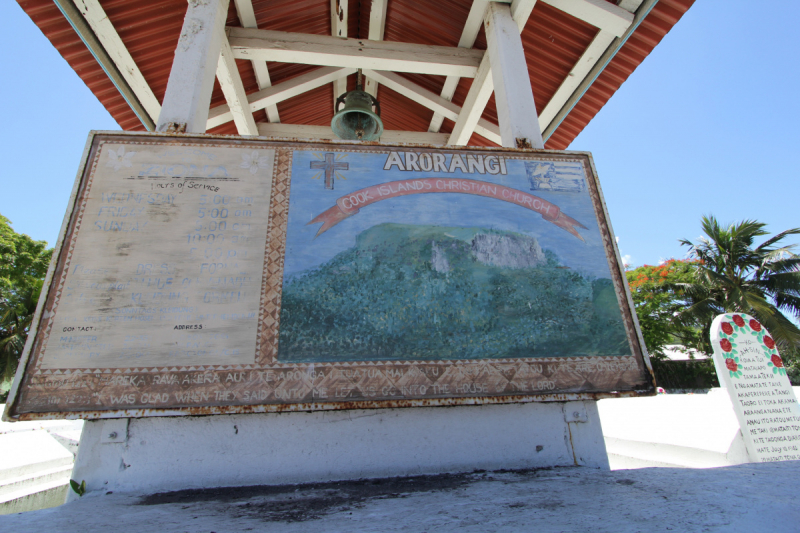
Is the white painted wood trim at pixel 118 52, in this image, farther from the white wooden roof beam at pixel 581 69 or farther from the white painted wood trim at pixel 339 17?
the white wooden roof beam at pixel 581 69

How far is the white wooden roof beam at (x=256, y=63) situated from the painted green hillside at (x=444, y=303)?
2994 millimetres

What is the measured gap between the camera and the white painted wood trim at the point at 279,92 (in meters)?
4.74

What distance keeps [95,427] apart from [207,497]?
804 millimetres

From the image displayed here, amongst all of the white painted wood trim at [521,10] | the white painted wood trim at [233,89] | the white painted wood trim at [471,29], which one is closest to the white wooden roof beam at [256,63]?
the white painted wood trim at [233,89]

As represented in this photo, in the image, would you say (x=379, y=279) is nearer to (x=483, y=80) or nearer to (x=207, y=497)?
(x=207, y=497)

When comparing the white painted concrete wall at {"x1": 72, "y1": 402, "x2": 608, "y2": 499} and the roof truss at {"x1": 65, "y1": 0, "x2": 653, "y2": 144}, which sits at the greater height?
the roof truss at {"x1": 65, "y1": 0, "x2": 653, "y2": 144}

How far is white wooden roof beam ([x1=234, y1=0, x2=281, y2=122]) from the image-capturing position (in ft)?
12.4

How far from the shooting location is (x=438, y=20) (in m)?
4.30

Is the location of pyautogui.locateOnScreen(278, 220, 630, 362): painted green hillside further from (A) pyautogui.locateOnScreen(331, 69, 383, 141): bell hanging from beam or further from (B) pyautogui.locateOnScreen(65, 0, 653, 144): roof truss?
(B) pyautogui.locateOnScreen(65, 0, 653, 144): roof truss

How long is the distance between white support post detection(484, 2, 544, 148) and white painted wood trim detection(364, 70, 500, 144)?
4.52 feet

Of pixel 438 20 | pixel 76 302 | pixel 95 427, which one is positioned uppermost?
pixel 438 20

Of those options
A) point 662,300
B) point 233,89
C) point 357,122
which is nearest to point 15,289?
point 233,89

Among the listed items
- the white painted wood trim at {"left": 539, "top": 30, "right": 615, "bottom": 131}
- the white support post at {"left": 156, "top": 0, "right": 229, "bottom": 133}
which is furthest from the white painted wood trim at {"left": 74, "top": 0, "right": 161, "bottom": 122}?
the white painted wood trim at {"left": 539, "top": 30, "right": 615, "bottom": 131}

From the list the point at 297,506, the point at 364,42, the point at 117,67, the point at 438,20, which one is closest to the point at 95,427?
the point at 297,506
